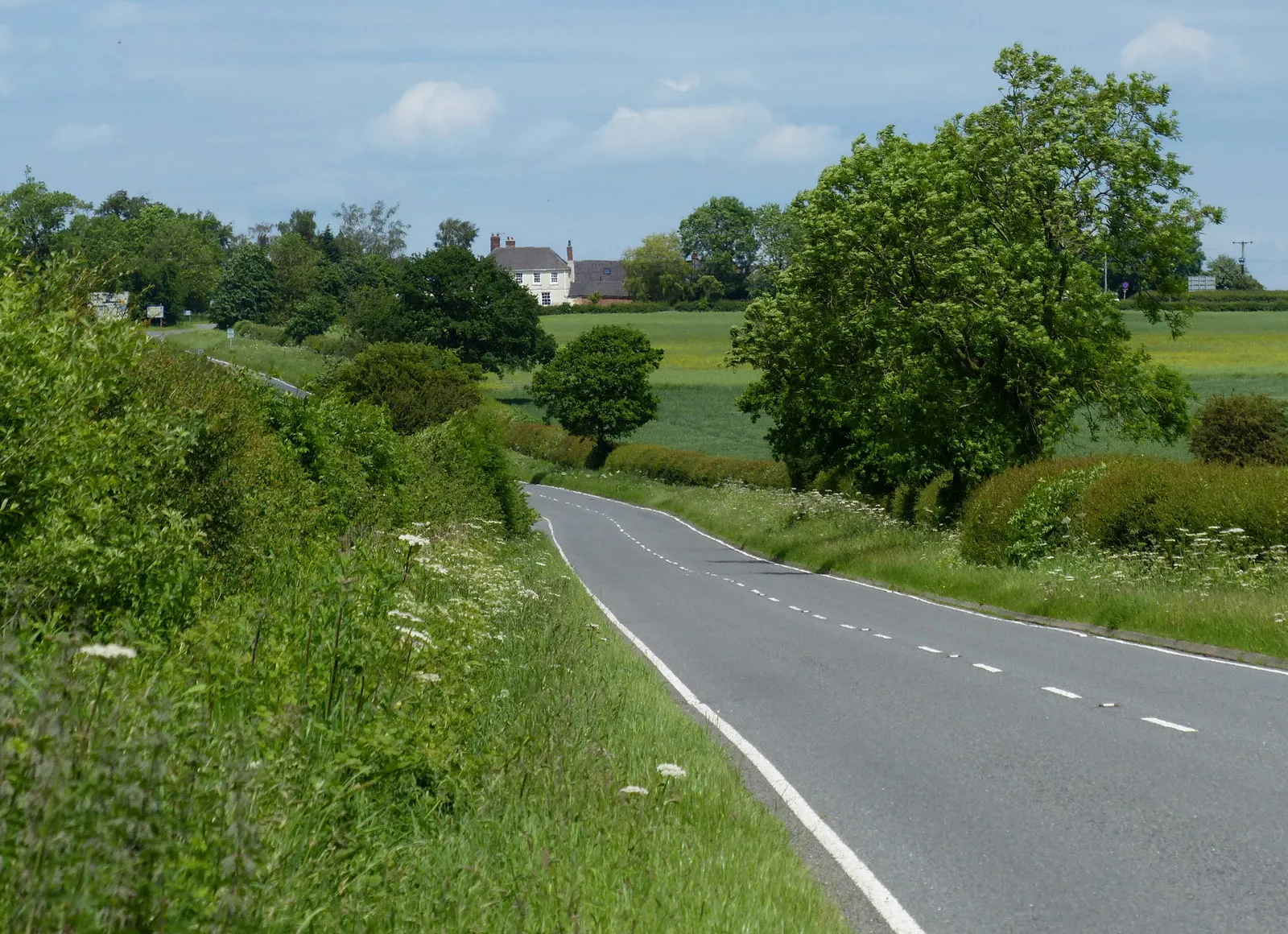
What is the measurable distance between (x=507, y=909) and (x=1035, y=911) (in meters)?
2.53

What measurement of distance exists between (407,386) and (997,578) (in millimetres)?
38223

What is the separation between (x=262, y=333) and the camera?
150375mm

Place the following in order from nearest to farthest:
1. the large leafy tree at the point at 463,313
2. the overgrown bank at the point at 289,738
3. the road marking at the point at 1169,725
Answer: the overgrown bank at the point at 289,738 → the road marking at the point at 1169,725 → the large leafy tree at the point at 463,313

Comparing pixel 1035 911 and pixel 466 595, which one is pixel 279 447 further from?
pixel 1035 911

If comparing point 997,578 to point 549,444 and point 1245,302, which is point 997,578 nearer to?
point 549,444

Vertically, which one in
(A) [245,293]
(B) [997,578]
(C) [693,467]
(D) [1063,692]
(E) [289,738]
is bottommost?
(C) [693,467]

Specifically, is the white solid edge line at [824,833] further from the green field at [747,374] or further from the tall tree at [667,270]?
the tall tree at [667,270]

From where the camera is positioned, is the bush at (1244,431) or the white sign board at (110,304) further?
the bush at (1244,431)

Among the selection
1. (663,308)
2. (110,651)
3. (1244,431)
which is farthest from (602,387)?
(110,651)

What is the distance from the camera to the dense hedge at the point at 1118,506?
21.9 metres

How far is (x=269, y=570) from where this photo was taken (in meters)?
14.7

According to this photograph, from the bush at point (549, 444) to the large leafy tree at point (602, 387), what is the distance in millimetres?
939

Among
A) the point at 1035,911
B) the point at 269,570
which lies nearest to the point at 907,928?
the point at 1035,911

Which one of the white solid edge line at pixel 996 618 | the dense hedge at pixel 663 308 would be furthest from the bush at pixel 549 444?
the dense hedge at pixel 663 308
